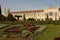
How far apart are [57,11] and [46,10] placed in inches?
100

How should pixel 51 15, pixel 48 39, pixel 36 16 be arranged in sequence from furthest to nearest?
pixel 36 16 < pixel 51 15 < pixel 48 39

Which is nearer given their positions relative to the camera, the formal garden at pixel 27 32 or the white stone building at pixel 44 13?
the formal garden at pixel 27 32

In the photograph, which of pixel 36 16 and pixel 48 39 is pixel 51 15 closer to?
pixel 36 16

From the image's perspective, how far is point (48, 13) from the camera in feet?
188

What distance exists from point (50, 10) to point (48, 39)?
4556cm

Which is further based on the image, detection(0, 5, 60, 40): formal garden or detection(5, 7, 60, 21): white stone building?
detection(5, 7, 60, 21): white stone building

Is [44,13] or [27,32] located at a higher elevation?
[27,32]

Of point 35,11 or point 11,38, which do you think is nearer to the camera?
point 11,38

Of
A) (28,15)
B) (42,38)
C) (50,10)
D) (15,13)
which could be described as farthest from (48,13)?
(42,38)

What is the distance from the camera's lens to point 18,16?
60.6 metres

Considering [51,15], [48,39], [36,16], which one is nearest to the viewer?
[48,39]

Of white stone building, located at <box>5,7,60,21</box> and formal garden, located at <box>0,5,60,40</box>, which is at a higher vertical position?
formal garden, located at <box>0,5,60,40</box>

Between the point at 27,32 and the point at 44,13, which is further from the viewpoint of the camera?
the point at 44,13

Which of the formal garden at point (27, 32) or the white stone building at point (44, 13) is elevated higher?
the formal garden at point (27, 32)
